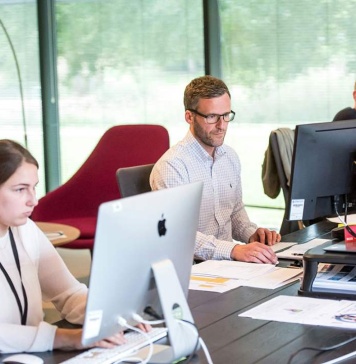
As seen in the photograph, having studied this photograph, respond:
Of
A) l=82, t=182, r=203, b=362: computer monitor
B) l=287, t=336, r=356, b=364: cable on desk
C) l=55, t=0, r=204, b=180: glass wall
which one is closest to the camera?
l=82, t=182, r=203, b=362: computer monitor

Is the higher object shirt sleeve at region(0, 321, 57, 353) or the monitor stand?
the monitor stand

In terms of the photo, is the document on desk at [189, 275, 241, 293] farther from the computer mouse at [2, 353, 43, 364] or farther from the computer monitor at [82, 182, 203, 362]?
the computer mouse at [2, 353, 43, 364]

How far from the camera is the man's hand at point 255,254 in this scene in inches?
131

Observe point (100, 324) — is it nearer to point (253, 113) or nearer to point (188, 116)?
point (188, 116)

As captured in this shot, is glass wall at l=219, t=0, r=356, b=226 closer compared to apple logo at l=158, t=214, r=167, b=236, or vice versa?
apple logo at l=158, t=214, r=167, b=236

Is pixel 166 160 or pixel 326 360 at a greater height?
pixel 166 160

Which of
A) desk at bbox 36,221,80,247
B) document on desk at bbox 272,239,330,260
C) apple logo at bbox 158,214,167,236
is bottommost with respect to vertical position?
desk at bbox 36,221,80,247

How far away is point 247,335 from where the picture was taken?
97.0 inches

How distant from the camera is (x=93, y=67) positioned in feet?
24.9

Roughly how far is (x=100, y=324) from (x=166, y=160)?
1.80 m

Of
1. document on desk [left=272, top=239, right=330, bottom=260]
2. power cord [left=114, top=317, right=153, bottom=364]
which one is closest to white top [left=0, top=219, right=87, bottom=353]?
power cord [left=114, top=317, right=153, bottom=364]

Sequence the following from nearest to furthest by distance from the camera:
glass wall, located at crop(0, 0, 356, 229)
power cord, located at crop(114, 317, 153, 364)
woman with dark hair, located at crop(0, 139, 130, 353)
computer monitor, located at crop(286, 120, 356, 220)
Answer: power cord, located at crop(114, 317, 153, 364) < woman with dark hair, located at crop(0, 139, 130, 353) < computer monitor, located at crop(286, 120, 356, 220) < glass wall, located at crop(0, 0, 356, 229)

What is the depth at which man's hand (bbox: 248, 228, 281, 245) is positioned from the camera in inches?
146

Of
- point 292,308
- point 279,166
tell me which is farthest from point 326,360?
point 279,166
